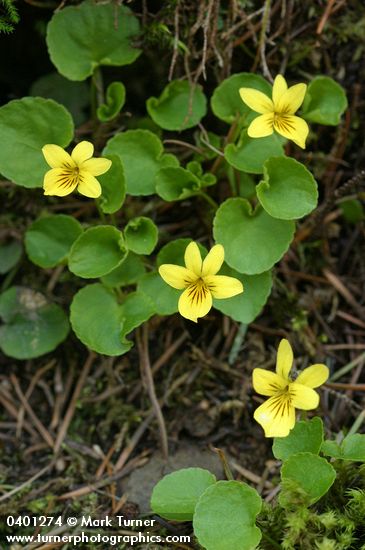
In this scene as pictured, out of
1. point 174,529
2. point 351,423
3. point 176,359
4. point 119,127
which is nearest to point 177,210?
point 119,127

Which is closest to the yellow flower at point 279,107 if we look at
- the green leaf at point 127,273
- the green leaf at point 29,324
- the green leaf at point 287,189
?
the green leaf at point 287,189

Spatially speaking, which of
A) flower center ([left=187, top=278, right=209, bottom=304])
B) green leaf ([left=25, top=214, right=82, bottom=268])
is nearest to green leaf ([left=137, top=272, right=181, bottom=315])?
flower center ([left=187, top=278, right=209, bottom=304])

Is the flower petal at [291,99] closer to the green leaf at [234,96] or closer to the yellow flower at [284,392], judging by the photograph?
the green leaf at [234,96]

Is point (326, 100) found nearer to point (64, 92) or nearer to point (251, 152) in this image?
point (251, 152)

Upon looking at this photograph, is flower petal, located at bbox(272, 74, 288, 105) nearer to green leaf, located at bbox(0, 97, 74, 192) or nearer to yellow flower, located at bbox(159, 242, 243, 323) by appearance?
yellow flower, located at bbox(159, 242, 243, 323)

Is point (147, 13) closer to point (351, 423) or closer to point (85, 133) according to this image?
point (85, 133)
